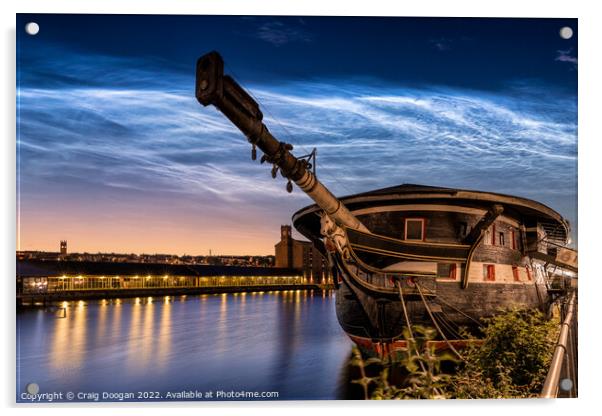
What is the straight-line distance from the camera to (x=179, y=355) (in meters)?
Result: 10.9

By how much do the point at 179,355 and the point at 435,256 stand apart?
6614 mm

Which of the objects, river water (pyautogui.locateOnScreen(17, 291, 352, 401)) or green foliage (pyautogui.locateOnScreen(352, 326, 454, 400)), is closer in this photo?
green foliage (pyautogui.locateOnScreen(352, 326, 454, 400))

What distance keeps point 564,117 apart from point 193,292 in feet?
113

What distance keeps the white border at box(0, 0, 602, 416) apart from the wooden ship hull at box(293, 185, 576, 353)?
91 cm

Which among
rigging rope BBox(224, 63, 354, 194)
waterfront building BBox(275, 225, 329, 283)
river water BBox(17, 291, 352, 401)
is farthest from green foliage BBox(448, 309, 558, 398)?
waterfront building BBox(275, 225, 329, 283)

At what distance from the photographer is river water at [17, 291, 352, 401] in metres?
5.71

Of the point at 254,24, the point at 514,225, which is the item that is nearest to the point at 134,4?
the point at 254,24

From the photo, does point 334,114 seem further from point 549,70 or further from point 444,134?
point 549,70

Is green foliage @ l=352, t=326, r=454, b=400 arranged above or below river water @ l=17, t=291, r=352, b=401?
above

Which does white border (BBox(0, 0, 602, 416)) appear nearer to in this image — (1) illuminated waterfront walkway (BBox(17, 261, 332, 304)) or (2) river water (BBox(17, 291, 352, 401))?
(2) river water (BBox(17, 291, 352, 401))

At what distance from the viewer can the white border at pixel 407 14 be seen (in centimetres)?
552

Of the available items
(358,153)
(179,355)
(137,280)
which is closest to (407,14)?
(358,153)

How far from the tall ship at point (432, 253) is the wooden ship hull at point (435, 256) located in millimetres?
14
